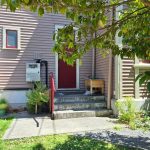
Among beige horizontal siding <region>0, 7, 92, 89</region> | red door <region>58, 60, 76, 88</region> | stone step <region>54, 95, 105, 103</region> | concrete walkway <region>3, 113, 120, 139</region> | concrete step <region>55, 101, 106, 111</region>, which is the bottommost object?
concrete walkway <region>3, 113, 120, 139</region>

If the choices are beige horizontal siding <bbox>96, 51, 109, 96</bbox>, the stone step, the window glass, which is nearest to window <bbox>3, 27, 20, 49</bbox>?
the window glass

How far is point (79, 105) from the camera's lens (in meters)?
10.2

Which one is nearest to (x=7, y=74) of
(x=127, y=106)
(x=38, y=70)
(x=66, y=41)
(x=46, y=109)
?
(x=38, y=70)

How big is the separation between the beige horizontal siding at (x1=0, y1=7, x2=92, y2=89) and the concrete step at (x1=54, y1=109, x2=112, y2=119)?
266 cm

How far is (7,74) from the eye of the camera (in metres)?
11.2

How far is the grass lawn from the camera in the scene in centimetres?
620

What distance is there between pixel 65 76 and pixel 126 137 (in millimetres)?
5516

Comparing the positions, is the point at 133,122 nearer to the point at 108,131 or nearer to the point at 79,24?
the point at 108,131

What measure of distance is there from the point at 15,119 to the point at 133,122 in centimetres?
380

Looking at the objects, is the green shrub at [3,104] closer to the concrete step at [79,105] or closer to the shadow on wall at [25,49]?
the shadow on wall at [25,49]

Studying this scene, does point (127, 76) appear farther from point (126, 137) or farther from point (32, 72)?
point (32, 72)

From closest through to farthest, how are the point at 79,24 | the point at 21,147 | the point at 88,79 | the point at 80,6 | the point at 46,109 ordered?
the point at 80,6, the point at 79,24, the point at 21,147, the point at 46,109, the point at 88,79

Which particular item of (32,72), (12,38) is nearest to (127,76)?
(32,72)

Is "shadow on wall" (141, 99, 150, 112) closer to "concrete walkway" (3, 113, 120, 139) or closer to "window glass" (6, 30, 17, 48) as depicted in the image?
"concrete walkway" (3, 113, 120, 139)
